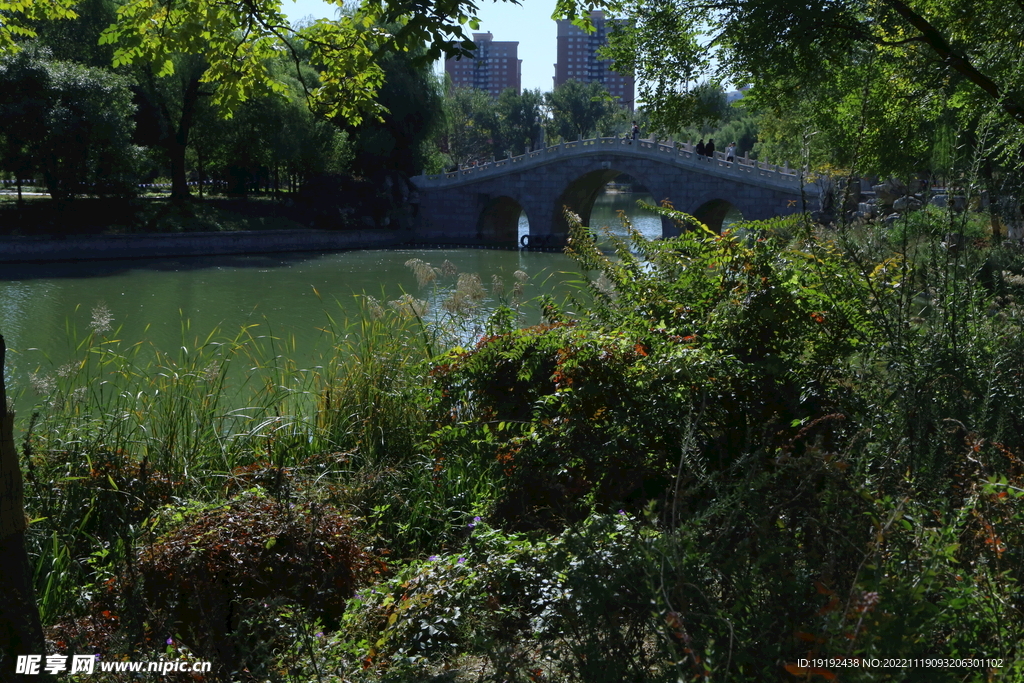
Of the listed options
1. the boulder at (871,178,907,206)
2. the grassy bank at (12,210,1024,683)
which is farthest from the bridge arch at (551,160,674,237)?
the grassy bank at (12,210,1024,683)

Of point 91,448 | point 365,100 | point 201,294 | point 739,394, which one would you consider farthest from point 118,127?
point 739,394

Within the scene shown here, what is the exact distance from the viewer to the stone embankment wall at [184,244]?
20906 millimetres

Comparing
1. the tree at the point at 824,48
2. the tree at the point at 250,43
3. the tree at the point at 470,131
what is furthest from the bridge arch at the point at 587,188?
the tree at the point at 470,131

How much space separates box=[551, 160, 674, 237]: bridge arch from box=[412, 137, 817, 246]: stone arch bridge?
0.03 meters

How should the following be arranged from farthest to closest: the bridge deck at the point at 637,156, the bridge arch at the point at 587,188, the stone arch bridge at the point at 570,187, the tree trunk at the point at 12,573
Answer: the bridge arch at the point at 587,188 → the stone arch bridge at the point at 570,187 → the bridge deck at the point at 637,156 → the tree trunk at the point at 12,573

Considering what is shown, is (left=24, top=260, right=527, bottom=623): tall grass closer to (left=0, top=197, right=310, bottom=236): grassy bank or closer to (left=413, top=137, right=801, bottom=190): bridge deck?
(left=0, top=197, right=310, bottom=236): grassy bank

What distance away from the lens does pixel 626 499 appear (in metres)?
2.78

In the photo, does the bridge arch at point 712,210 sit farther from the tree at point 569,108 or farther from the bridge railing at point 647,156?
the tree at point 569,108

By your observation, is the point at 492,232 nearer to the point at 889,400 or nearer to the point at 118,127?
the point at 118,127

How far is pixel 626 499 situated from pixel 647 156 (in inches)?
1037

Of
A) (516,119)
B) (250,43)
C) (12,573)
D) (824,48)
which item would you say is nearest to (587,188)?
(824,48)

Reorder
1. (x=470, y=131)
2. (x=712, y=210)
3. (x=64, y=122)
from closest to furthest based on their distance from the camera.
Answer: (x=64, y=122)
(x=712, y=210)
(x=470, y=131)

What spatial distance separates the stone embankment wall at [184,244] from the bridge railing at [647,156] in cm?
465

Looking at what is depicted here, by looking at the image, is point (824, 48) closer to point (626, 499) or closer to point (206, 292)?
point (626, 499)
